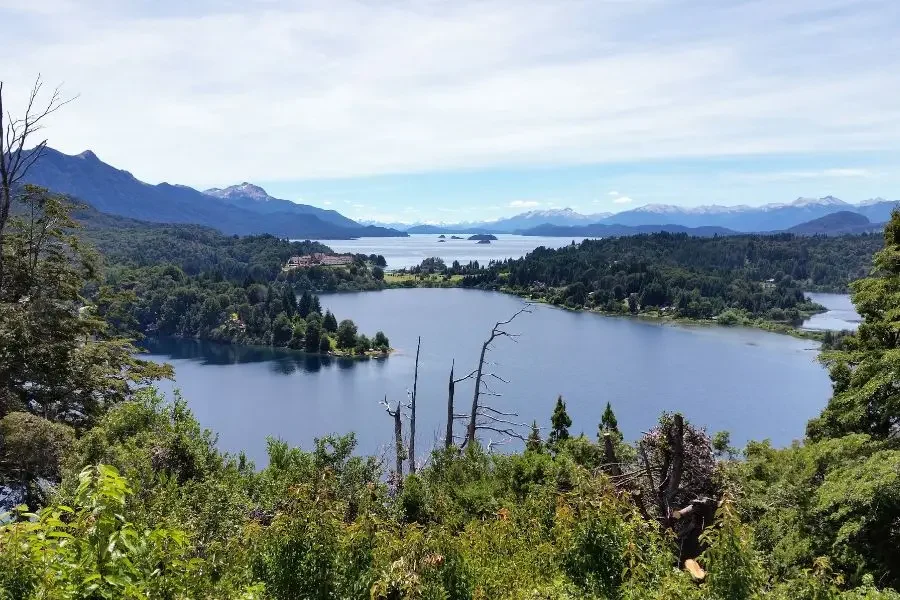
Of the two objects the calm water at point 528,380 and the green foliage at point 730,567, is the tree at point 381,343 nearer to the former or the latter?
the calm water at point 528,380

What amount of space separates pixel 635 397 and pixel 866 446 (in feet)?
135

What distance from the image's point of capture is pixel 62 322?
52.0 feet

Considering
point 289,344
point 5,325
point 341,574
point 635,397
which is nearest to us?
point 341,574

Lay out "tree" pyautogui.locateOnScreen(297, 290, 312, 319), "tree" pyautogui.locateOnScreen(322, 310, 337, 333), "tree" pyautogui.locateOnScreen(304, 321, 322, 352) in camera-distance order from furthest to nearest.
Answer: "tree" pyautogui.locateOnScreen(297, 290, 312, 319) → "tree" pyautogui.locateOnScreen(322, 310, 337, 333) → "tree" pyautogui.locateOnScreen(304, 321, 322, 352)

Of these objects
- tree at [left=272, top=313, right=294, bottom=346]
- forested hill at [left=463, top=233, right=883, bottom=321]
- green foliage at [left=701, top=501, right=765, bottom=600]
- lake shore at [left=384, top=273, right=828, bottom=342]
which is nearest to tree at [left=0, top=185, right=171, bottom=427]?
green foliage at [left=701, top=501, right=765, bottom=600]

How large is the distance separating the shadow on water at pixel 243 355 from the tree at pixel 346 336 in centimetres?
276

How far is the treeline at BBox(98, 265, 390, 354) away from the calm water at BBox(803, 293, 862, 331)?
215 feet

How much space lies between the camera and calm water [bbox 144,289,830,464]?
141 feet

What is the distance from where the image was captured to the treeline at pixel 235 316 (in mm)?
73812

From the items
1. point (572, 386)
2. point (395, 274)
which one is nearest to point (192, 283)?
point (395, 274)

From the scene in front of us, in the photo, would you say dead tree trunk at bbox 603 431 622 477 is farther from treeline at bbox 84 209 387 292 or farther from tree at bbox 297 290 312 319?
treeline at bbox 84 209 387 292

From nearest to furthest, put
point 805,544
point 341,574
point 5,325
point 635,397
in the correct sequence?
point 341,574, point 805,544, point 5,325, point 635,397

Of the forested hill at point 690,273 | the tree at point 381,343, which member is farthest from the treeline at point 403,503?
the forested hill at point 690,273

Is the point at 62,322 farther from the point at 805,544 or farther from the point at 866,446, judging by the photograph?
the point at 866,446
